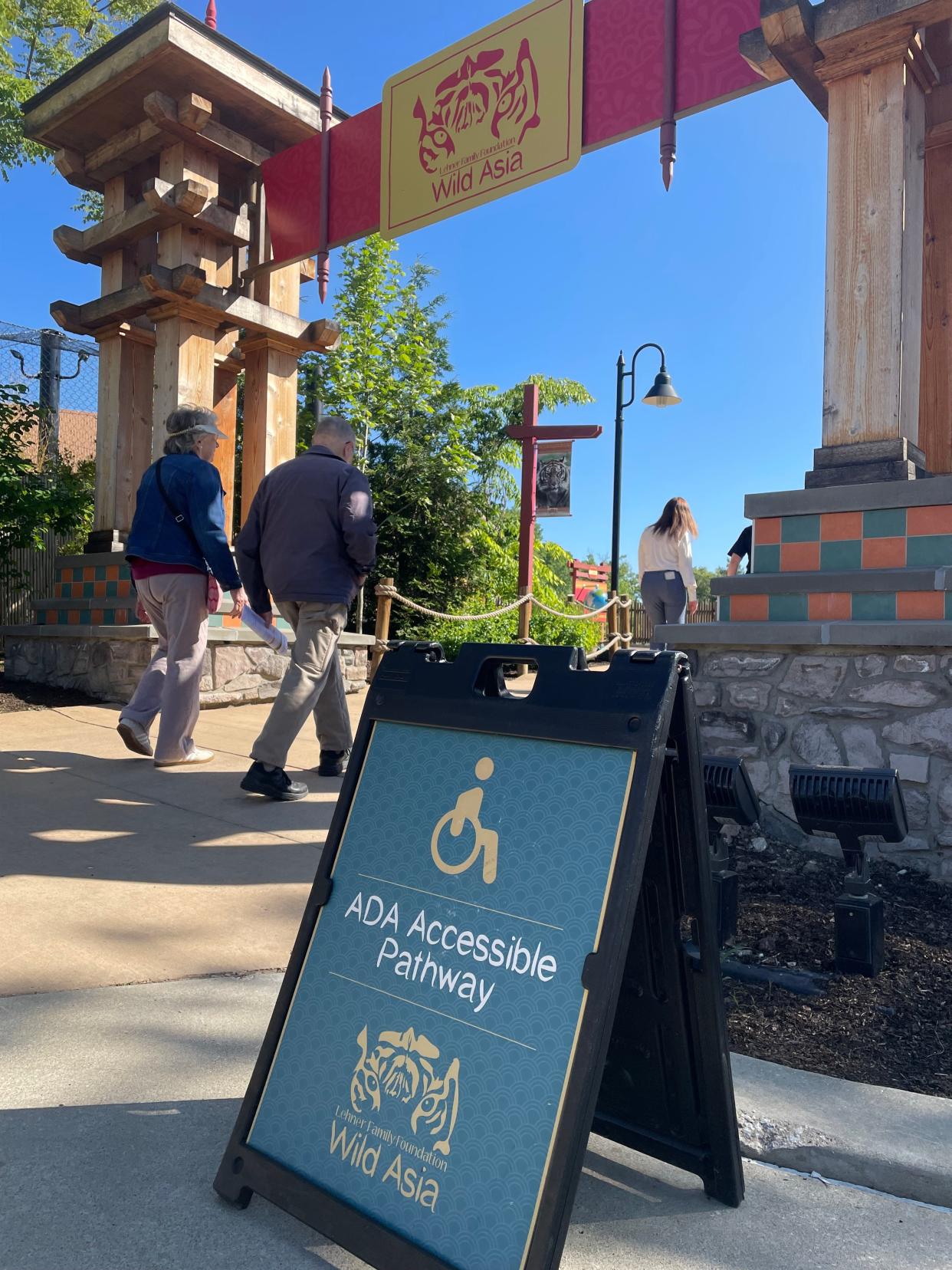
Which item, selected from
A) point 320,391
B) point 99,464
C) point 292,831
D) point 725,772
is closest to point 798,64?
point 725,772

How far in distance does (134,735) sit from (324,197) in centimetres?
479

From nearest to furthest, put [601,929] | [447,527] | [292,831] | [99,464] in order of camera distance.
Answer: [601,929] < [292,831] < [99,464] < [447,527]

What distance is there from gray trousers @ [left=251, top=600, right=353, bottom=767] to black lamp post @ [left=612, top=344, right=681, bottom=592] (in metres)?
11.8

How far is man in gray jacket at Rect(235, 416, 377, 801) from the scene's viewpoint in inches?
177

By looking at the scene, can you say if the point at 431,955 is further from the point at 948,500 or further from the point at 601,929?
the point at 948,500

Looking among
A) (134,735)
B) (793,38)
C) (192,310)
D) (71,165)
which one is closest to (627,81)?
(793,38)

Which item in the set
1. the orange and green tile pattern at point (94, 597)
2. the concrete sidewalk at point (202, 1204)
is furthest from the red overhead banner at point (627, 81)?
the concrete sidewalk at point (202, 1204)

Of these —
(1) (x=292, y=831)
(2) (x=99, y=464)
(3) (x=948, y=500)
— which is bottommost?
(1) (x=292, y=831)

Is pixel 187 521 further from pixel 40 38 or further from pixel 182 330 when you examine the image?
pixel 40 38

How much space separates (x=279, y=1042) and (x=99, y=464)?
Result: 746 centimetres

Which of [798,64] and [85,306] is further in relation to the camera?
[85,306]

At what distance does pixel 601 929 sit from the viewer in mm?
1401

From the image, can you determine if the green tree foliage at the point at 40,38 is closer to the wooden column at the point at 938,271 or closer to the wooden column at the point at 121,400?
the wooden column at the point at 121,400

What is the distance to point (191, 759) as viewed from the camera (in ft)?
17.2
